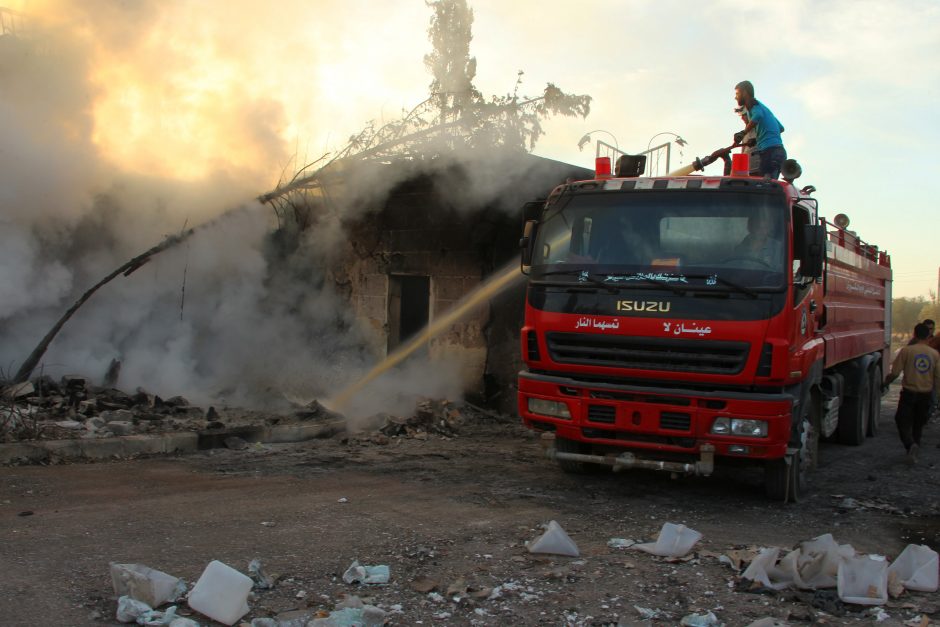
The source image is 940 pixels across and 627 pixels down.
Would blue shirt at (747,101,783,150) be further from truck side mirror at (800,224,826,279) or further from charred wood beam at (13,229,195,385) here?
charred wood beam at (13,229,195,385)

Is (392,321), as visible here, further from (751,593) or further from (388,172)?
(751,593)

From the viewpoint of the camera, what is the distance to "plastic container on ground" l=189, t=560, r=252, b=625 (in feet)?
11.5

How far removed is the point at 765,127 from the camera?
6.85 m

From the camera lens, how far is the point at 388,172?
1016cm

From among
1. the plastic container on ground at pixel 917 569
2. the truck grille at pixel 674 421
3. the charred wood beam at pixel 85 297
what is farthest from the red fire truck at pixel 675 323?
the charred wood beam at pixel 85 297

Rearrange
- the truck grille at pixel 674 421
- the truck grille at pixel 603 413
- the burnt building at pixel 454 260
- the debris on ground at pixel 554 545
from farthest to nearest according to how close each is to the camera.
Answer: the burnt building at pixel 454 260 < the truck grille at pixel 603 413 < the truck grille at pixel 674 421 < the debris on ground at pixel 554 545

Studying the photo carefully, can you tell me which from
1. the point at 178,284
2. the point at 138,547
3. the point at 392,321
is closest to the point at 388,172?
the point at 392,321

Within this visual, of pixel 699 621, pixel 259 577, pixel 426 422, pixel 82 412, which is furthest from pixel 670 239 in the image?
pixel 82 412

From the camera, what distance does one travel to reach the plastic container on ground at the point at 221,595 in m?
3.51

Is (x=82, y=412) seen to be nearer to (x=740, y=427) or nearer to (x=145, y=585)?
(x=145, y=585)

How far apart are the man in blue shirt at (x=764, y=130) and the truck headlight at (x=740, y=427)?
2.51 m

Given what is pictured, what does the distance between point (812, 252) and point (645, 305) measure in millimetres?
1293

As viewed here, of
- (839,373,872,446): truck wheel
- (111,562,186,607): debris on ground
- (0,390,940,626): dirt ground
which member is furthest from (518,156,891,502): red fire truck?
(839,373,872,446): truck wheel

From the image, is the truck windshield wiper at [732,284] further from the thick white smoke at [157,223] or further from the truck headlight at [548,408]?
the thick white smoke at [157,223]
